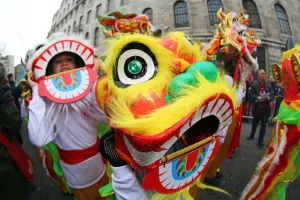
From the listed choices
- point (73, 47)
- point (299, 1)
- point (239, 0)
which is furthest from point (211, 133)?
point (299, 1)

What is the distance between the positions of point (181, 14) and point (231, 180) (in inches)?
602

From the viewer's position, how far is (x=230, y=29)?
267 centimetres

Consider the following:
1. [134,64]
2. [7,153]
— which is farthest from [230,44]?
[7,153]

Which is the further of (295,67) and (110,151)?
(295,67)

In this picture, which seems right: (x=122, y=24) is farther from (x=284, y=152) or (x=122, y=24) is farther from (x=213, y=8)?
(x=213, y=8)

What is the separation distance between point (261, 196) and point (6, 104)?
2114 mm

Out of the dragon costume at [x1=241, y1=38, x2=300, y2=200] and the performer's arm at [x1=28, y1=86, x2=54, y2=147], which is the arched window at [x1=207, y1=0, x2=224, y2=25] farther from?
the performer's arm at [x1=28, y1=86, x2=54, y2=147]

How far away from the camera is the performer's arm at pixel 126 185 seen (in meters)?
0.96

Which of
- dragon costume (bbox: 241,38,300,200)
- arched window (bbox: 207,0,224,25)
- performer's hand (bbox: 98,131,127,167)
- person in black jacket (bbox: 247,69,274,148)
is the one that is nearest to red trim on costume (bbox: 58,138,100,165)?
performer's hand (bbox: 98,131,127,167)

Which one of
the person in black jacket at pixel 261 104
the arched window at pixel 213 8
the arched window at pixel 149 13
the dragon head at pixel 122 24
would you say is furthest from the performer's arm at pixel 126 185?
the arched window at pixel 149 13

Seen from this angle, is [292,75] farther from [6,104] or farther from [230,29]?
[6,104]

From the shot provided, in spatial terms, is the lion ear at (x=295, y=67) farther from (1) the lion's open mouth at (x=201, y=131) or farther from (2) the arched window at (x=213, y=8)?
(2) the arched window at (x=213, y=8)

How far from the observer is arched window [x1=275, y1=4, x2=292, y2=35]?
1752 centimetres

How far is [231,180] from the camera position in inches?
121
